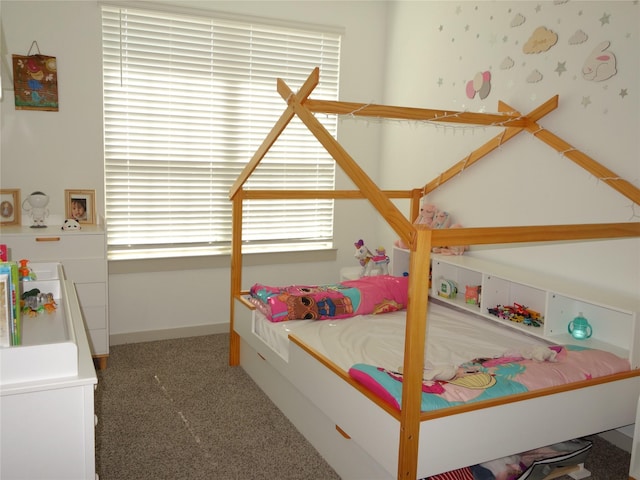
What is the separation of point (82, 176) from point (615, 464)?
3.28m

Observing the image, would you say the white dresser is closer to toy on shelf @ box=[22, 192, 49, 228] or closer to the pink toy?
toy on shelf @ box=[22, 192, 49, 228]

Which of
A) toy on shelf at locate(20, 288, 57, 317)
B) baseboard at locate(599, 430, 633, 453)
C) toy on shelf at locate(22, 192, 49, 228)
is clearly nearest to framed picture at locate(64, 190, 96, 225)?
toy on shelf at locate(22, 192, 49, 228)

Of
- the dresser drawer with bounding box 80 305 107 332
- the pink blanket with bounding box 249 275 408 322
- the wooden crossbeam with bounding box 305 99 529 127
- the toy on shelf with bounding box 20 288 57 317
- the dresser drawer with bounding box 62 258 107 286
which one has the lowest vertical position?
the dresser drawer with bounding box 80 305 107 332

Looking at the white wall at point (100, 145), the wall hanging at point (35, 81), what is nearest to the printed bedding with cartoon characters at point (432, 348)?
the white wall at point (100, 145)

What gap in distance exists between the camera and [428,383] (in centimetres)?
194

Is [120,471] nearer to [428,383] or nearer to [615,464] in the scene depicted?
[428,383]

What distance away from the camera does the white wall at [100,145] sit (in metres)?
3.44

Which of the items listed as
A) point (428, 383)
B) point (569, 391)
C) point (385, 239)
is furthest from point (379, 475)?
point (385, 239)

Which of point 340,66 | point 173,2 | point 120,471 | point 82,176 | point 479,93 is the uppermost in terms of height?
point 173,2

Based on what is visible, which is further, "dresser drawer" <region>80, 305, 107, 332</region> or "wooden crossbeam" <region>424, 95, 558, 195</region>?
"dresser drawer" <region>80, 305, 107, 332</region>

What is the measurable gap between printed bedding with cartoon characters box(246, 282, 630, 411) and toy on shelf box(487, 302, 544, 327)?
7cm

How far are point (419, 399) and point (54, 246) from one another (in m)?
2.34

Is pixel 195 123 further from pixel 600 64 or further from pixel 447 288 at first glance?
pixel 600 64

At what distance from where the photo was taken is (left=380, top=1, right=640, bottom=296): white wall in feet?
8.48
